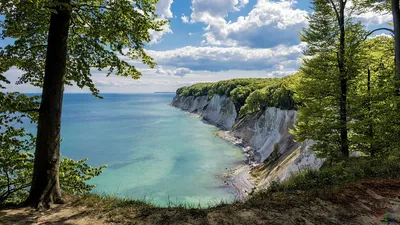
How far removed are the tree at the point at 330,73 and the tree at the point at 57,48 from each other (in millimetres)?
12240

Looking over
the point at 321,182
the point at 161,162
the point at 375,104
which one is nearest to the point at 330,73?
the point at 375,104

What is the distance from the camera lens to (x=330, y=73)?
15.9 m

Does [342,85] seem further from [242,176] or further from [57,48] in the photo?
[242,176]

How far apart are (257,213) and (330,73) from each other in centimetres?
1337

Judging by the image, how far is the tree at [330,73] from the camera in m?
15.4

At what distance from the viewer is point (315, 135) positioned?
53.6ft

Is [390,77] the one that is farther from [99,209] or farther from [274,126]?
[274,126]

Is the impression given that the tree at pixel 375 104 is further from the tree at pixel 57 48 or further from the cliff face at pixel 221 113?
the cliff face at pixel 221 113

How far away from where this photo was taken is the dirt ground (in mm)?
5328

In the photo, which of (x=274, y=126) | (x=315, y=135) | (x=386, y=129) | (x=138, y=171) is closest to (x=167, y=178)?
(x=138, y=171)

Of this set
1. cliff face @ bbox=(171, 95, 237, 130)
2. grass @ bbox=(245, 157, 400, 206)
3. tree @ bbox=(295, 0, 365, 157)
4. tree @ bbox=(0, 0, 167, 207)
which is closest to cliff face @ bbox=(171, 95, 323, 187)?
cliff face @ bbox=(171, 95, 237, 130)

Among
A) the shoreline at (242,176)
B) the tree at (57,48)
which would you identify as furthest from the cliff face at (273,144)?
the tree at (57,48)

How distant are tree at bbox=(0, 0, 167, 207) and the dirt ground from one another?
0.84 m

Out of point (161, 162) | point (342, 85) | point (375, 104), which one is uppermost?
point (342, 85)
